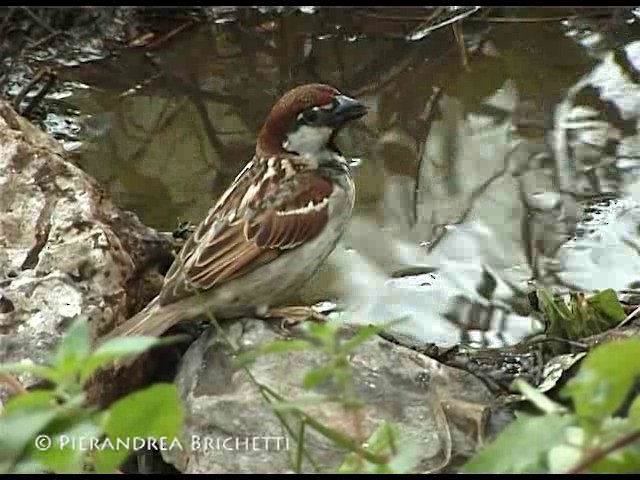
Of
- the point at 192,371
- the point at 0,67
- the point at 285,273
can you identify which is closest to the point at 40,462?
the point at 192,371

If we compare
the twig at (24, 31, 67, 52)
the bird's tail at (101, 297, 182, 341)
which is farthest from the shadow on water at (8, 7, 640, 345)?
the bird's tail at (101, 297, 182, 341)

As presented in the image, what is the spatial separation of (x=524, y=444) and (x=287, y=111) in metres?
2.19

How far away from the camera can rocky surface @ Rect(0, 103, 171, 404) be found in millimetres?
2711

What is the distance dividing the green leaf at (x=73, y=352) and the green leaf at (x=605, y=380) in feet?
1.20

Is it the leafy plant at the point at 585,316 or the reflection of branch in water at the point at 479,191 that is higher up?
the leafy plant at the point at 585,316

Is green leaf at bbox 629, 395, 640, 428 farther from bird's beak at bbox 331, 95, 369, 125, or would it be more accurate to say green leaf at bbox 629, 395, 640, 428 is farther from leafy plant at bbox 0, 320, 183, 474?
bird's beak at bbox 331, 95, 369, 125

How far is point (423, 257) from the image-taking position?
12.7ft

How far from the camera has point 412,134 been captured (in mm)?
4688

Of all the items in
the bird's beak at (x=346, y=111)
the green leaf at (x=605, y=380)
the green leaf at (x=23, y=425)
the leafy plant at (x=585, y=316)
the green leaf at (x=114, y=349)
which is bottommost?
the leafy plant at (x=585, y=316)

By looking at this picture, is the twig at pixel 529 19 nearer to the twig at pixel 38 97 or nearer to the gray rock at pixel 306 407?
the twig at pixel 38 97

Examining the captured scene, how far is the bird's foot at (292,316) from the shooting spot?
9.64 feet

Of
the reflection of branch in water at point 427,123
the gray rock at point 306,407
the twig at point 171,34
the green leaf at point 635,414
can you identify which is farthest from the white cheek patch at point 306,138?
the twig at point 171,34

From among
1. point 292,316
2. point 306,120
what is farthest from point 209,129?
point 292,316

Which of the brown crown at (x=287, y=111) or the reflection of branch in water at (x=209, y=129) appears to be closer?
the brown crown at (x=287, y=111)
